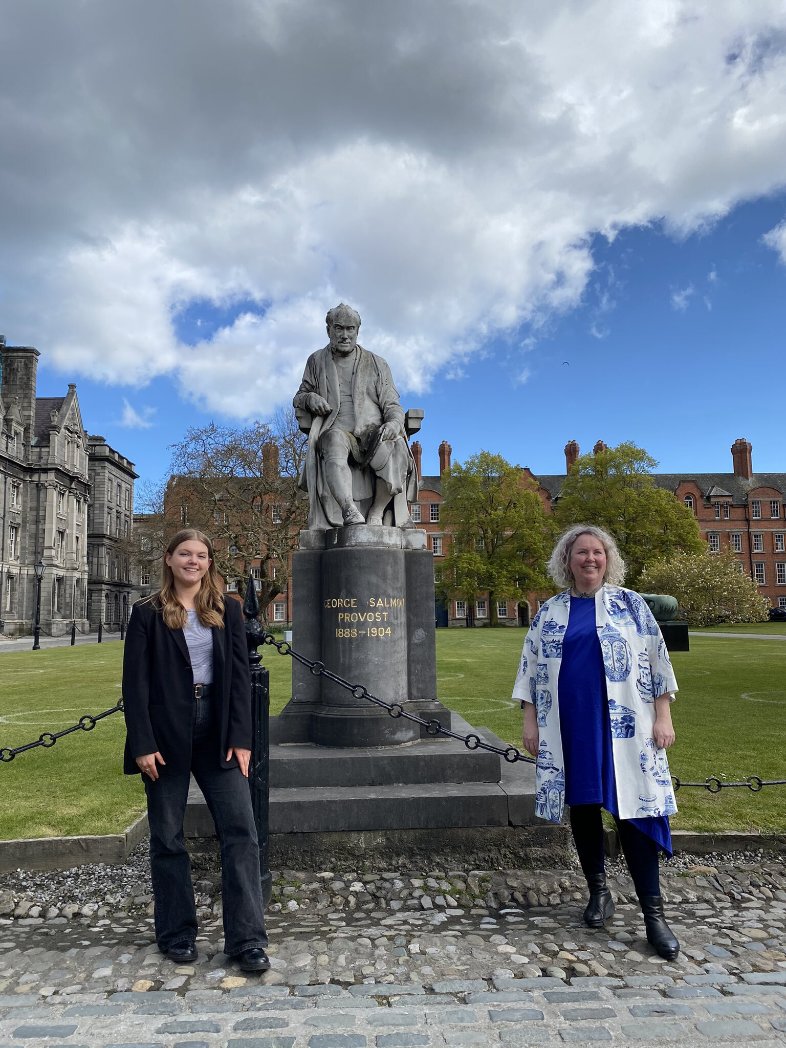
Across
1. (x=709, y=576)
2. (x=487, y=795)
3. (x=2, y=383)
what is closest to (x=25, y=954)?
(x=487, y=795)

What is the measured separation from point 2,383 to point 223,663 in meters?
64.0

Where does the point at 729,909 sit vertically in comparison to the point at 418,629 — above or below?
below

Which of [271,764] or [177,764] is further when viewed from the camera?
[271,764]

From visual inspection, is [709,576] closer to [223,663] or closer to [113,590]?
[223,663]

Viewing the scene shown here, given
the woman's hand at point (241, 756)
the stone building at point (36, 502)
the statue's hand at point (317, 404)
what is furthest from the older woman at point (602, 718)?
the stone building at point (36, 502)

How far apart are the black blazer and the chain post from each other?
17.2 inches

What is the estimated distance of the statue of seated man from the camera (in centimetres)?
682

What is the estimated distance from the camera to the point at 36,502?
192 feet

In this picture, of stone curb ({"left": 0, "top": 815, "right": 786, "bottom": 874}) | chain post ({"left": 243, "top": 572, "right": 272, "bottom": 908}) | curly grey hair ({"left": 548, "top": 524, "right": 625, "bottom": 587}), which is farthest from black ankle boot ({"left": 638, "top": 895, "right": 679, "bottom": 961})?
chain post ({"left": 243, "top": 572, "right": 272, "bottom": 908})

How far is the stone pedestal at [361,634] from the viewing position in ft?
19.9

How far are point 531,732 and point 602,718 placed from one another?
0.41 m

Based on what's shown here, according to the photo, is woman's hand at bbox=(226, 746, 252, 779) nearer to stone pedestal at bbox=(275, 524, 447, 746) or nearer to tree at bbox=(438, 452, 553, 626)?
stone pedestal at bbox=(275, 524, 447, 746)

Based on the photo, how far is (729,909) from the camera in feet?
13.8

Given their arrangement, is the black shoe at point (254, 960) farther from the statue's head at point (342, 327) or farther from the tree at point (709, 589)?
the tree at point (709, 589)
